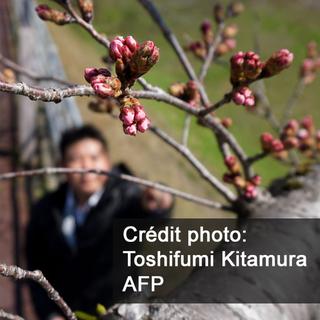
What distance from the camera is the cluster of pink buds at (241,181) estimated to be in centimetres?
159

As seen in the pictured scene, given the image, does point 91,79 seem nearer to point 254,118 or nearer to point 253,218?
point 253,218

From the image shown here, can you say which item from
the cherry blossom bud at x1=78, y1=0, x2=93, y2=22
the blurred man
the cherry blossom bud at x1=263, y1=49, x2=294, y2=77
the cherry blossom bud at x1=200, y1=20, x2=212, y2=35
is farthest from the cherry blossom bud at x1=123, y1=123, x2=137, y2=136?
the blurred man

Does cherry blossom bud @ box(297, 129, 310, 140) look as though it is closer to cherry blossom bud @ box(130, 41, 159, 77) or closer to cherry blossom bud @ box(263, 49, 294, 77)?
cherry blossom bud @ box(263, 49, 294, 77)

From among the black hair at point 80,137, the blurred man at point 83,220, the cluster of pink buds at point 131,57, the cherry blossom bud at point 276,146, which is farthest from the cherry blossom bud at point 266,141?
the black hair at point 80,137

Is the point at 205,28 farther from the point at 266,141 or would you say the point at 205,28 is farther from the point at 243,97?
the point at 243,97

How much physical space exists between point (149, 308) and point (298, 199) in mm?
602

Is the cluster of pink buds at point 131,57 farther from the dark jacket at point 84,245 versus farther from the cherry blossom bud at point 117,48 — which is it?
the dark jacket at point 84,245

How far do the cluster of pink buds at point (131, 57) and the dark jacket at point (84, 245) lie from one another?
198cm

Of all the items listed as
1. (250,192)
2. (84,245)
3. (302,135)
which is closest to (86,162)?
(84,245)

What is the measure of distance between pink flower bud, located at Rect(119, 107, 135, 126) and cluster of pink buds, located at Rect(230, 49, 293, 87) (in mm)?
298

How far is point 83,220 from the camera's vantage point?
3.11m

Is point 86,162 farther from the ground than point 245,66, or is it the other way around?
point 86,162

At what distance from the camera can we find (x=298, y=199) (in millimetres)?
1556

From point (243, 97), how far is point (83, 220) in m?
2.10
